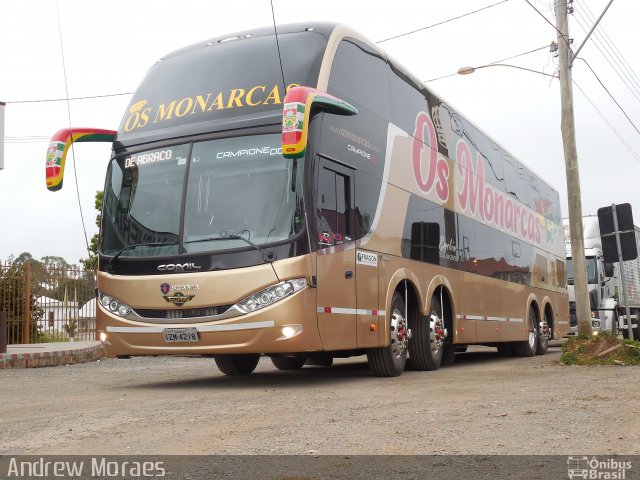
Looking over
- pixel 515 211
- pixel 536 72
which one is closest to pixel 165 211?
pixel 515 211

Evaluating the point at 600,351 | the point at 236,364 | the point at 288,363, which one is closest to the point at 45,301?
the point at 288,363

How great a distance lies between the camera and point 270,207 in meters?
9.26

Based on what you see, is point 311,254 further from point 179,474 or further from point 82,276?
point 82,276

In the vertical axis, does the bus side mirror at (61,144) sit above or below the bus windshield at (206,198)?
above

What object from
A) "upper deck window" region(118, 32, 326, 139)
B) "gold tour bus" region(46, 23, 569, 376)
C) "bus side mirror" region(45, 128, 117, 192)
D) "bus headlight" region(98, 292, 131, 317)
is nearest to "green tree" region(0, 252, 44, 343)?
"gold tour bus" region(46, 23, 569, 376)

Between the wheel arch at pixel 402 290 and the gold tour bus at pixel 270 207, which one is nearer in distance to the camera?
the gold tour bus at pixel 270 207

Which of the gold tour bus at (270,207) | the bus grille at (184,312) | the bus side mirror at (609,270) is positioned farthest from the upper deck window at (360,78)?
the bus side mirror at (609,270)

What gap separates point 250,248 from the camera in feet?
30.0

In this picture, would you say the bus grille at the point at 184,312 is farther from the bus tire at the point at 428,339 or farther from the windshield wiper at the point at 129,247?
the bus tire at the point at 428,339

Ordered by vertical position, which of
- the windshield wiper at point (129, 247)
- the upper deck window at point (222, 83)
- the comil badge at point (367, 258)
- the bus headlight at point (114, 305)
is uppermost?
the upper deck window at point (222, 83)

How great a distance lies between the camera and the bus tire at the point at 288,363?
14016mm

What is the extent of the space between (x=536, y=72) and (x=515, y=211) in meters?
3.30

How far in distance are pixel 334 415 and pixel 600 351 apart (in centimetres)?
735

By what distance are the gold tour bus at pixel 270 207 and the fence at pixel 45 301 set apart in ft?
28.8
